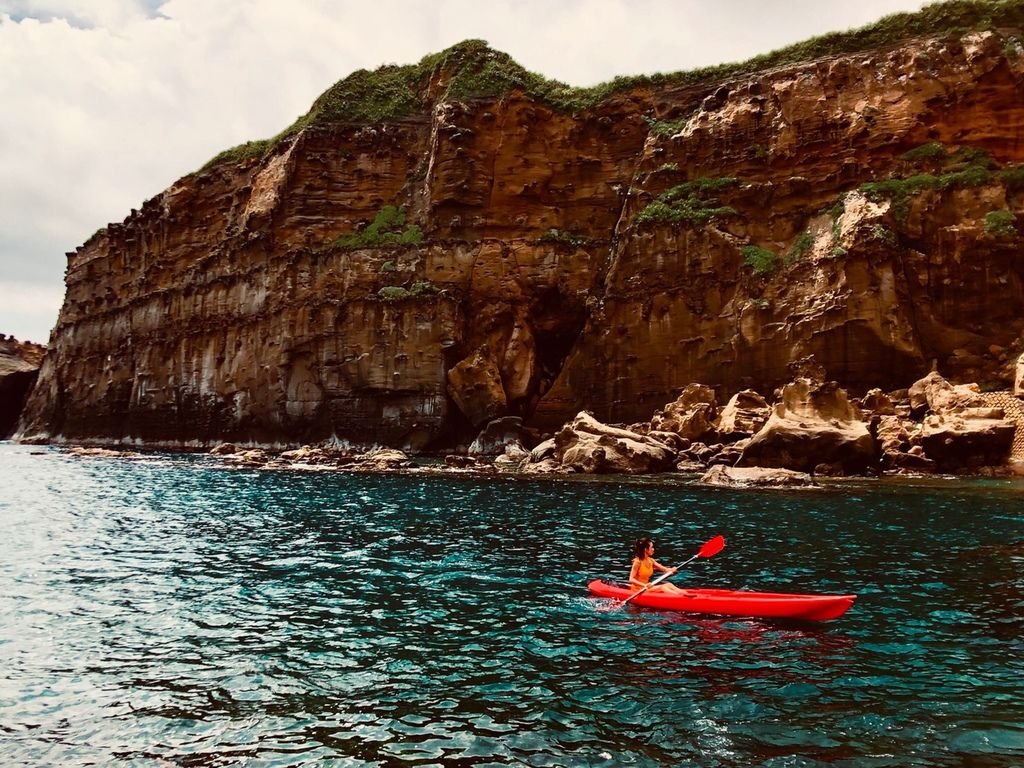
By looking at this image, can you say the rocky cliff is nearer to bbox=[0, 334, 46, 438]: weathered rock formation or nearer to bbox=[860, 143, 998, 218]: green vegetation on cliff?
bbox=[860, 143, 998, 218]: green vegetation on cliff

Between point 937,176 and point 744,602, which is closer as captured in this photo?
point 744,602

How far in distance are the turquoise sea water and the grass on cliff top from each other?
39264mm

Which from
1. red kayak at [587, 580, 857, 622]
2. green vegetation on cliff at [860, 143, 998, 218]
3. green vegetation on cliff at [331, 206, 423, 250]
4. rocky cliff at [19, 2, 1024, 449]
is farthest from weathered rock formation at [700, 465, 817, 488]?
green vegetation on cliff at [331, 206, 423, 250]

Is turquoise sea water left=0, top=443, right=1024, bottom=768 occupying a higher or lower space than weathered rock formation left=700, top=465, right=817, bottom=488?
lower

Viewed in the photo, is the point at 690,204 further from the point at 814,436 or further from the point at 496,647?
the point at 496,647

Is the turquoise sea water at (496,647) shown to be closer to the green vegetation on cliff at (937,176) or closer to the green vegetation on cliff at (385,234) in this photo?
the green vegetation on cliff at (937,176)

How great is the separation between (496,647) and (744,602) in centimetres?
454

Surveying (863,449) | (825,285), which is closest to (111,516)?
(863,449)

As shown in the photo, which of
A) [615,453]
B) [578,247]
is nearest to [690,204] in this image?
[578,247]

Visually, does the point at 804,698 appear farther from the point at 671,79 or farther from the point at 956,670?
the point at 671,79

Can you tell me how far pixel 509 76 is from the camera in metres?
59.9

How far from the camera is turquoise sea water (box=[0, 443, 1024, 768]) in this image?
23.9 feet

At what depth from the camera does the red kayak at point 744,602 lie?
1116 centimetres

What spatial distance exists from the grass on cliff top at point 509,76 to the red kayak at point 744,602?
4799 cm
